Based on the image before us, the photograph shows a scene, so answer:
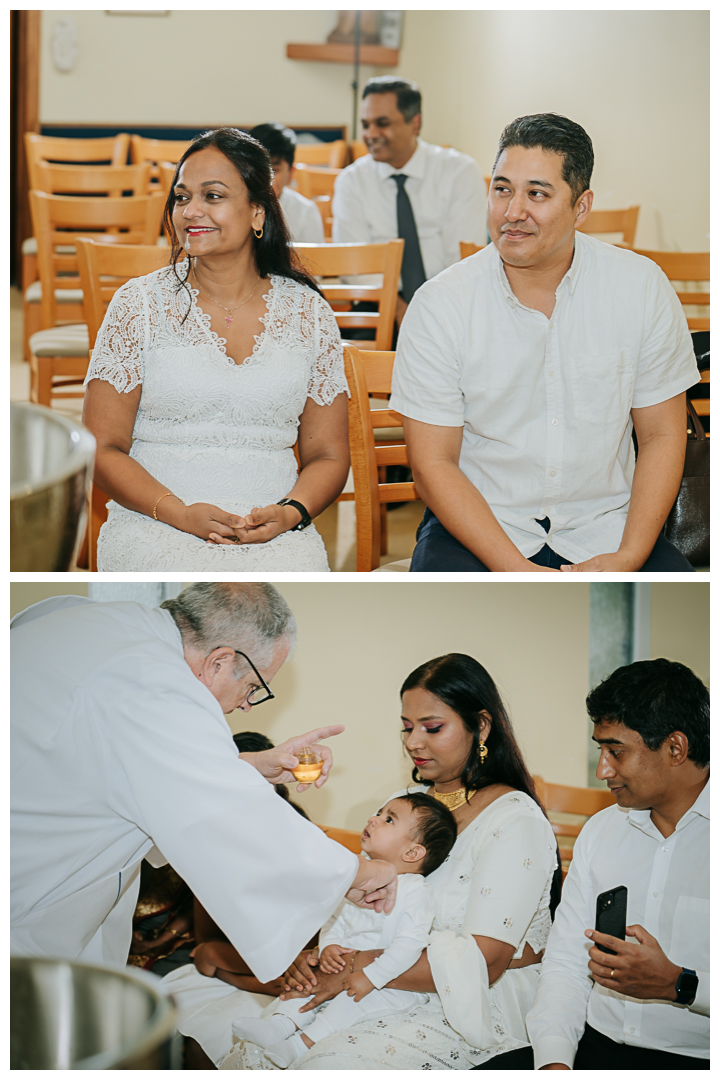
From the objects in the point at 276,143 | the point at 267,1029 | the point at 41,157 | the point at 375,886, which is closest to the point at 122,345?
the point at 375,886

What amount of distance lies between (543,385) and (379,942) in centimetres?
94

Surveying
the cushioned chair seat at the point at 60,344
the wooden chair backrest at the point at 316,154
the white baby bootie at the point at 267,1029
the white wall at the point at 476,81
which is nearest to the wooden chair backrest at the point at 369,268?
the cushioned chair seat at the point at 60,344

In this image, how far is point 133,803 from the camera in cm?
119

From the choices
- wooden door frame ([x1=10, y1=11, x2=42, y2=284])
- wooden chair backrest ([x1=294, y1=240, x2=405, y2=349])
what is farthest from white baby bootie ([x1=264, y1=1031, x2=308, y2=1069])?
wooden door frame ([x1=10, y1=11, x2=42, y2=284])

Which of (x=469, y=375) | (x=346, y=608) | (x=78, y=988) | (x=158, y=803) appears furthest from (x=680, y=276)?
(x=78, y=988)

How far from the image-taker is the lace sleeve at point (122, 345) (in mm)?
1858

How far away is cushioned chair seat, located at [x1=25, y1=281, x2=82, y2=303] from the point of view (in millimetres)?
3979

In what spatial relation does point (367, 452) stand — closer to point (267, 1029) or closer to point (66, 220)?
point (267, 1029)

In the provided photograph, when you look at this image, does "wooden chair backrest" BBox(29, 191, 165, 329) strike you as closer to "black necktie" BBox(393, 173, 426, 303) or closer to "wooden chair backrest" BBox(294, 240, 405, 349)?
"black necktie" BBox(393, 173, 426, 303)

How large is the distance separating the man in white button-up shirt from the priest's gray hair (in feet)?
1.42
